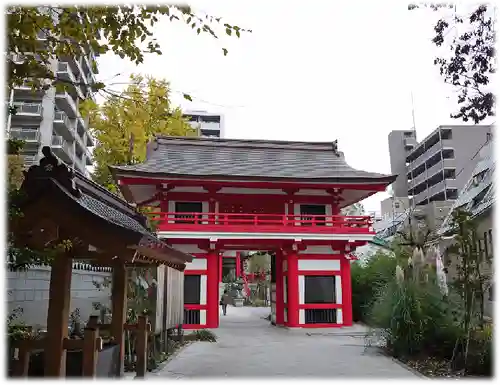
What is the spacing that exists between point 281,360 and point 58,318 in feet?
19.9

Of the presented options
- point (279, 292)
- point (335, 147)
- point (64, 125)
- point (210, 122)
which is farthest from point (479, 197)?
point (210, 122)

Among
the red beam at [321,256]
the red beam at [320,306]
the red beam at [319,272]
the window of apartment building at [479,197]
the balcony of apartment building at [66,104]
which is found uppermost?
the balcony of apartment building at [66,104]

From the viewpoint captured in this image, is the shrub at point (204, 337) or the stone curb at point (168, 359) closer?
the stone curb at point (168, 359)

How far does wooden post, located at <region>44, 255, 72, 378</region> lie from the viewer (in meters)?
4.51

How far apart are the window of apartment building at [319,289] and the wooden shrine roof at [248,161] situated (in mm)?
3667

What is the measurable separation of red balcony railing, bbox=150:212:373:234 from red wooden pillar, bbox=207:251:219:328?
1211 mm

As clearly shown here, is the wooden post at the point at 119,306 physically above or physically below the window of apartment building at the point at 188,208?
below

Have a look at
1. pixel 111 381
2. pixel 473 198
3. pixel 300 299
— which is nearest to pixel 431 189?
pixel 473 198

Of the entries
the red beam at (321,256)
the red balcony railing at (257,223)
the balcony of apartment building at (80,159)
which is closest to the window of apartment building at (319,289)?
the red beam at (321,256)

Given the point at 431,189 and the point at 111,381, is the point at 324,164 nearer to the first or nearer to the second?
the point at 111,381

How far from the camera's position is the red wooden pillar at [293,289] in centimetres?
1586

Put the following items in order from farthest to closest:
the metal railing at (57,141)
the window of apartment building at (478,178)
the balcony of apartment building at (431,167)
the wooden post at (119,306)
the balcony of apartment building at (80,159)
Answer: the balcony of apartment building at (431,167)
the balcony of apartment building at (80,159)
the metal railing at (57,141)
the window of apartment building at (478,178)
the wooden post at (119,306)

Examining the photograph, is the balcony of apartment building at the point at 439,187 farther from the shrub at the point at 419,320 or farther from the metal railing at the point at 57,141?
the shrub at the point at 419,320

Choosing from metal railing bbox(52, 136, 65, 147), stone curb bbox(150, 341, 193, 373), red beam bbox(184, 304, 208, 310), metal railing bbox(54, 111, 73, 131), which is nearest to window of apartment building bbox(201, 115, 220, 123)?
metal railing bbox(54, 111, 73, 131)
